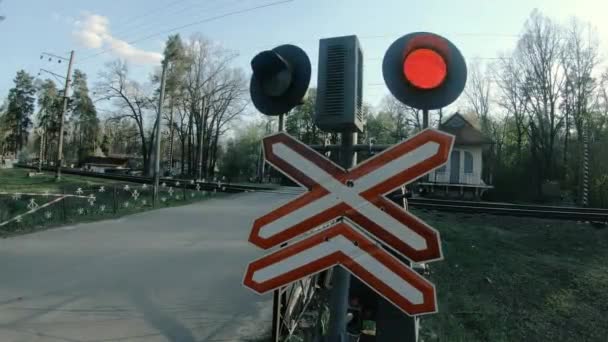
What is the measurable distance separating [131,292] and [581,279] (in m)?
8.83

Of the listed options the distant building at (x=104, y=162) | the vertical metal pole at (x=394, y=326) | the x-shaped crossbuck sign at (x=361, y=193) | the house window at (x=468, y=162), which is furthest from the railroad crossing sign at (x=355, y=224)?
the distant building at (x=104, y=162)

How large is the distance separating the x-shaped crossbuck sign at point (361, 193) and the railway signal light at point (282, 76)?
14.5 inches

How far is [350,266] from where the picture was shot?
5.55 ft

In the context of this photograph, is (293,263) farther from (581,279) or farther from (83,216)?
(83,216)

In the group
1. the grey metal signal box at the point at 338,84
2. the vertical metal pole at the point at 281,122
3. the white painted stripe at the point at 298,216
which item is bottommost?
the white painted stripe at the point at 298,216

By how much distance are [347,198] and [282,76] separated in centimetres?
82

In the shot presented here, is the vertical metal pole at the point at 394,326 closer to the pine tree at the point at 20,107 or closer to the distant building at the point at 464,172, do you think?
the distant building at the point at 464,172

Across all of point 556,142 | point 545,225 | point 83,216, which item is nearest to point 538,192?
point 556,142

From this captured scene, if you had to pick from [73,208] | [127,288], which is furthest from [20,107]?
[127,288]

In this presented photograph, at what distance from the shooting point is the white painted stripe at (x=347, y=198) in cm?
161

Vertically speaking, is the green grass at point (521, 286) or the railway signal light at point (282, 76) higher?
the railway signal light at point (282, 76)

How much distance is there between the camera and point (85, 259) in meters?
7.36

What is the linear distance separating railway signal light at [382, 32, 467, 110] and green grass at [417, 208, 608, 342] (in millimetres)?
4445

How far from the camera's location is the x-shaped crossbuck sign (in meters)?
1.60
